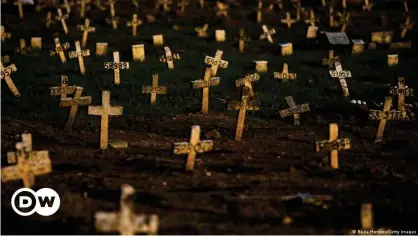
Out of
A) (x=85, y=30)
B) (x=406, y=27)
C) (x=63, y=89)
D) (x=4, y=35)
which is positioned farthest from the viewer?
(x=406, y=27)

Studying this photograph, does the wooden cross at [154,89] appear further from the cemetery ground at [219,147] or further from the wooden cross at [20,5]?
the wooden cross at [20,5]

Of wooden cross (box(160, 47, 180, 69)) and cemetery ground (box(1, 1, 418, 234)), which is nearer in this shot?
cemetery ground (box(1, 1, 418, 234))

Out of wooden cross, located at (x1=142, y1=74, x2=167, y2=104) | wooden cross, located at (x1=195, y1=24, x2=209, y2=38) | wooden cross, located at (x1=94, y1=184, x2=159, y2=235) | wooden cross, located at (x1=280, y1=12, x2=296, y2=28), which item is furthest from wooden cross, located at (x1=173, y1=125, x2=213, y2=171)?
wooden cross, located at (x1=280, y1=12, x2=296, y2=28)

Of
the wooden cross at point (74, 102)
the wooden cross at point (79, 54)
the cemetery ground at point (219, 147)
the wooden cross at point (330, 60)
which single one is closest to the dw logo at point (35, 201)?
the cemetery ground at point (219, 147)

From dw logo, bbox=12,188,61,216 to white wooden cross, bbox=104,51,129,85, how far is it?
10564 mm

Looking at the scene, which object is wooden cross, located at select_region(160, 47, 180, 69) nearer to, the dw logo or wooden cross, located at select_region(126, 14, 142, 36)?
wooden cross, located at select_region(126, 14, 142, 36)

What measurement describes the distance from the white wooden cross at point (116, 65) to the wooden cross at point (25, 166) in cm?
1054

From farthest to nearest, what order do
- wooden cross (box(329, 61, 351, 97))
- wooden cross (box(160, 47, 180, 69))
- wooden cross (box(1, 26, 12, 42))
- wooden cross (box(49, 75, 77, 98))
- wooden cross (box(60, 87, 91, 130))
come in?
wooden cross (box(1, 26, 12, 42)) → wooden cross (box(160, 47, 180, 69)) → wooden cross (box(329, 61, 351, 97)) → wooden cross (box(49, 75, 77, 98)) → wooden cross (box(60, 87, 91, 130))

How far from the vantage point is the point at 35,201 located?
11.4 m

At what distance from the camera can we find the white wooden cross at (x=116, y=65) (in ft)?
72.3

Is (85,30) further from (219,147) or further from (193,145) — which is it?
(193,145)

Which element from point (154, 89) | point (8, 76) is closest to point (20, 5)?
point (8, 76)

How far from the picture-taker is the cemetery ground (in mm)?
11172

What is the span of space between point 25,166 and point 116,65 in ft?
35.6
